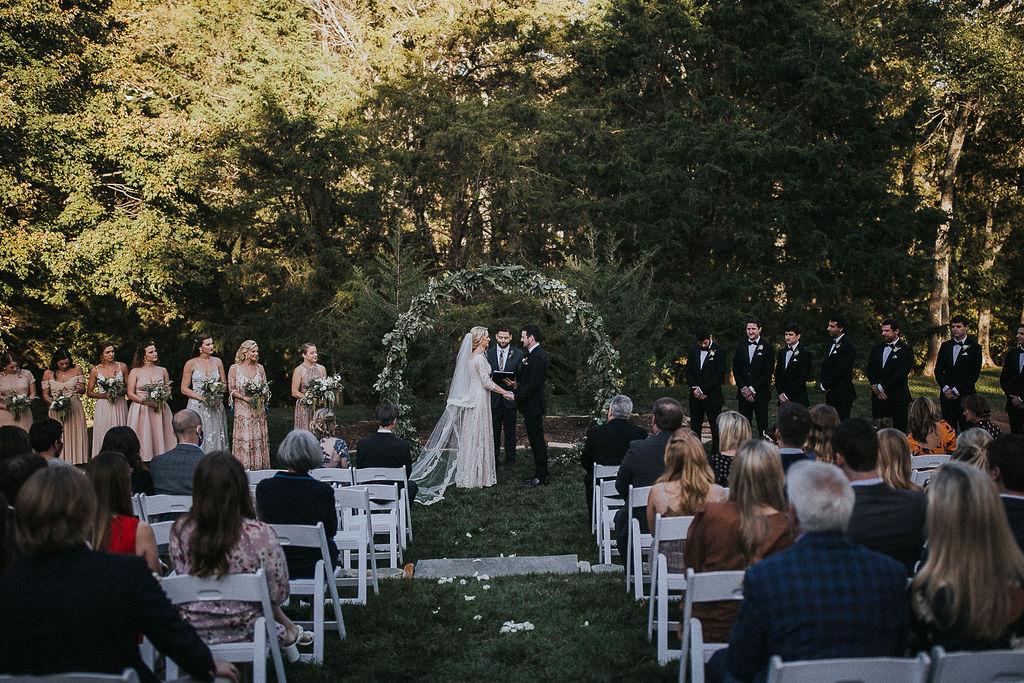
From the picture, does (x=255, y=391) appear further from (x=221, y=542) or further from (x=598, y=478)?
(x=221, y=542)

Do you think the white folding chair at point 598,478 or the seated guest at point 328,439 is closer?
the white folding chair at point 598,478

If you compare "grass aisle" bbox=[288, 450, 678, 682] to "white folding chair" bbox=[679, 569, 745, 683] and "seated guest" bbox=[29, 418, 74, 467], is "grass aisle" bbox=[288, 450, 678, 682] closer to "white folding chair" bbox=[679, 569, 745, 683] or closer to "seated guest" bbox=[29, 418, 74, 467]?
"white folding chair" bbox=[679, 569, 745, 683]

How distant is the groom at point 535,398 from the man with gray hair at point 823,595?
7.45m

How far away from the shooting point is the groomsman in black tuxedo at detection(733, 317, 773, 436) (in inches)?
443

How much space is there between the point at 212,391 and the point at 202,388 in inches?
5.4

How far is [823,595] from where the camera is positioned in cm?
278

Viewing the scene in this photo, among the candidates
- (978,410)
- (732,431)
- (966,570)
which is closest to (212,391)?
(732,431)

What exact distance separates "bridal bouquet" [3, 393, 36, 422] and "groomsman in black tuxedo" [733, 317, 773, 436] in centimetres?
917

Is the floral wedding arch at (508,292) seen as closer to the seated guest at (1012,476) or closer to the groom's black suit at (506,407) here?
the groom's black suit at (506,407)

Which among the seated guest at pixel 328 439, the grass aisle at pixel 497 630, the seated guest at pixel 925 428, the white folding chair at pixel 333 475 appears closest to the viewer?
the grass aisle at pixel 497 630

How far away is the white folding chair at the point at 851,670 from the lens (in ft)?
8.59

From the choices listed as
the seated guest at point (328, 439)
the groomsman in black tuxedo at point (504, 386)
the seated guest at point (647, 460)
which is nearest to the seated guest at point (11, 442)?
the seated guest at point (328, 439)

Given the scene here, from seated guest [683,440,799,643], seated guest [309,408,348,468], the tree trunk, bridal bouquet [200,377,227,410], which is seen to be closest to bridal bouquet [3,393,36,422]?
bridal bouquet [200,377,227,410]

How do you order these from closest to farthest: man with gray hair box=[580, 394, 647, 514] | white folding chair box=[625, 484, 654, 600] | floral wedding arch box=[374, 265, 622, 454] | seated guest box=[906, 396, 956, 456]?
white folding chair box=[625, 484, 654, 600] < seated guest box=[906, 396, 956, 456] < man with gray hair box=[580, 394, 647, 514] < floral wedding arch box=[374, 265, 622, 454]
